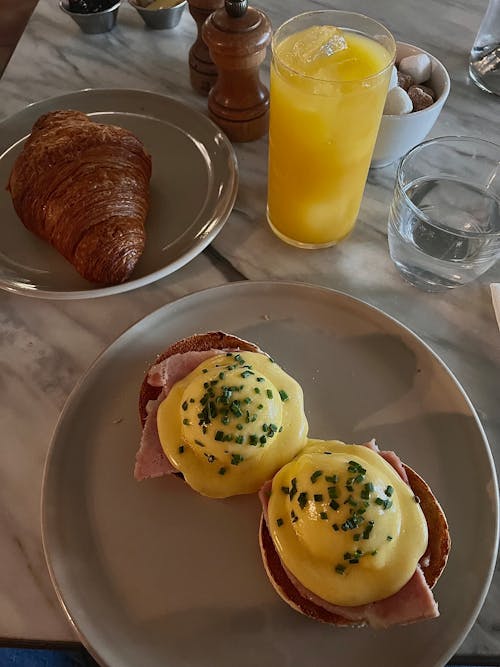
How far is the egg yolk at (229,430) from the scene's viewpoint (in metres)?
0.77

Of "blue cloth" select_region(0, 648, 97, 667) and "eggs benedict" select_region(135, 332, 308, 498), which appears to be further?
"blue cloth" select_region(0, 648, 97, 667)

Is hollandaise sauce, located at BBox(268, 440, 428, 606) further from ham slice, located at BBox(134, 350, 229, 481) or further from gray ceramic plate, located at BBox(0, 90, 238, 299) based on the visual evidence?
gray ceramic plate, located at BBox(0, 90, 238, 299)

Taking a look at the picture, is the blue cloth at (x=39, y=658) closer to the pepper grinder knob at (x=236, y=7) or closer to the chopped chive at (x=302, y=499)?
the chopped chive at (x=302, y=499)

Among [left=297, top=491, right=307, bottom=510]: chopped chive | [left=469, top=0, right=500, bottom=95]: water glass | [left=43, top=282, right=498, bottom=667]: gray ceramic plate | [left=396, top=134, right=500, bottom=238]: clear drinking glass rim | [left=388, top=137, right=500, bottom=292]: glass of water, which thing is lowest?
[left=43, top=282, right=498, bottom=667]: gray ceramic plate

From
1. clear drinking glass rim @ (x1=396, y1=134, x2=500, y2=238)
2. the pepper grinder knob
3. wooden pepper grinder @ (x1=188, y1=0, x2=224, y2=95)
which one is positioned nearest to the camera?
clear drinking glass rim @ (x1=396, y1=134, x2=500, y2=238)

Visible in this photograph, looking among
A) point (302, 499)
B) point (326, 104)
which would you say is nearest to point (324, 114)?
point (326, 104)

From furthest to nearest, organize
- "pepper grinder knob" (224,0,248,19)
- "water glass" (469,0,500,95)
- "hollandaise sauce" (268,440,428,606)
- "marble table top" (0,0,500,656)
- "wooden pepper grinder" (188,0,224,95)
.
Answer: "water glass" (469,0,500,95)
"wooden pepper grinder" (188,0,224,95)
"pepper grinder knob" (224,0,248,19)
"marble table top" (0,0,500,656)
"hollandaise sauce" (268,440,428,606)

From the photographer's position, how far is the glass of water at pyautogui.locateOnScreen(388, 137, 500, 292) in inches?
40.3

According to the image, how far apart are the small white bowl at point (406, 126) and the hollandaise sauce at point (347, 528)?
2.32 feet

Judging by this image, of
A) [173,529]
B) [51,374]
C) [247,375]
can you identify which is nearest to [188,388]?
[247,375]

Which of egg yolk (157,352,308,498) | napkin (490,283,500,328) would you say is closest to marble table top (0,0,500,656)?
napkin (490,283,500,328)

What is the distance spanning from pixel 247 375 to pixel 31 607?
429 mm

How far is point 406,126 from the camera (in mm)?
1124

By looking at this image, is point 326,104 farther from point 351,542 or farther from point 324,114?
point 351,542
